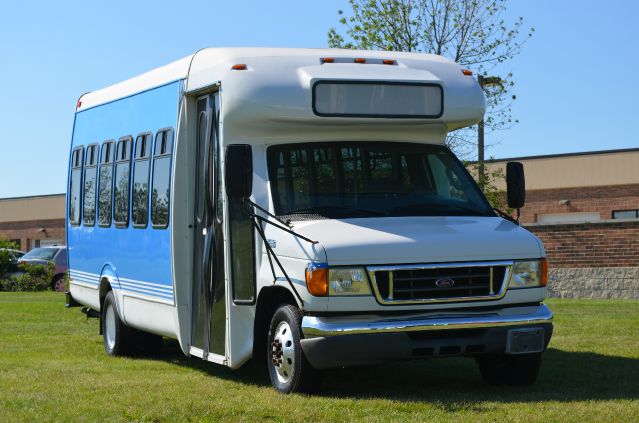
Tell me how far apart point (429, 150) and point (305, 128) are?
1183mm

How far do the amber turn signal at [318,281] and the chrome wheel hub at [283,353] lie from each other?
53 centimetres

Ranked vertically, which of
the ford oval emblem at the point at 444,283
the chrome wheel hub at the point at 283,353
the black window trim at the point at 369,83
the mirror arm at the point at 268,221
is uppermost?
the black window trim at the point at 369,83

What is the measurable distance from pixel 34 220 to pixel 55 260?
33103 mm

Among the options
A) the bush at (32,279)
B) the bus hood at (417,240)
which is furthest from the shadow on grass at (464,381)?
the bush at (32,279)

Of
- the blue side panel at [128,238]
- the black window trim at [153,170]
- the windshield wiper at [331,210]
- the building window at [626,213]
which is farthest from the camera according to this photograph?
the building window at [626,213]

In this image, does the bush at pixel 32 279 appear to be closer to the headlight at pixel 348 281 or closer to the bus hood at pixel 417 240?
the bus hood at pixel 417 240

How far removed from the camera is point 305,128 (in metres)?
10.1

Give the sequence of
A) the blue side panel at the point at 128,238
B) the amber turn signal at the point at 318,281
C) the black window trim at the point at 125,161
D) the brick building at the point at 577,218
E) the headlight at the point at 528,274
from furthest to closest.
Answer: the brick building at the point at 577,218, the black window trim at the point at 125,161, the blue side panel at the point at 128,238, the headlight at the point at 528,274, the amber turn signal at the point at 318,281

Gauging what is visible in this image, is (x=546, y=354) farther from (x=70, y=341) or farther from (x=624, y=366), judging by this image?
(x=70, y=341)

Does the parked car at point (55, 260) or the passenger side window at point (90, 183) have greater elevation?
the passenger side window at point (90, 183)

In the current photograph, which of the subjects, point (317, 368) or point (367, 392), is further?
point (367, 392)

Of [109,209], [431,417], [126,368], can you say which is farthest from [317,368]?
[109,209]

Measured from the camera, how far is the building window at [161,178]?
456 inches

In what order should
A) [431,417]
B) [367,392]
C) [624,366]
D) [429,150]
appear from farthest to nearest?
[624,366] → [429,150] → [367,392] → [431,417]
